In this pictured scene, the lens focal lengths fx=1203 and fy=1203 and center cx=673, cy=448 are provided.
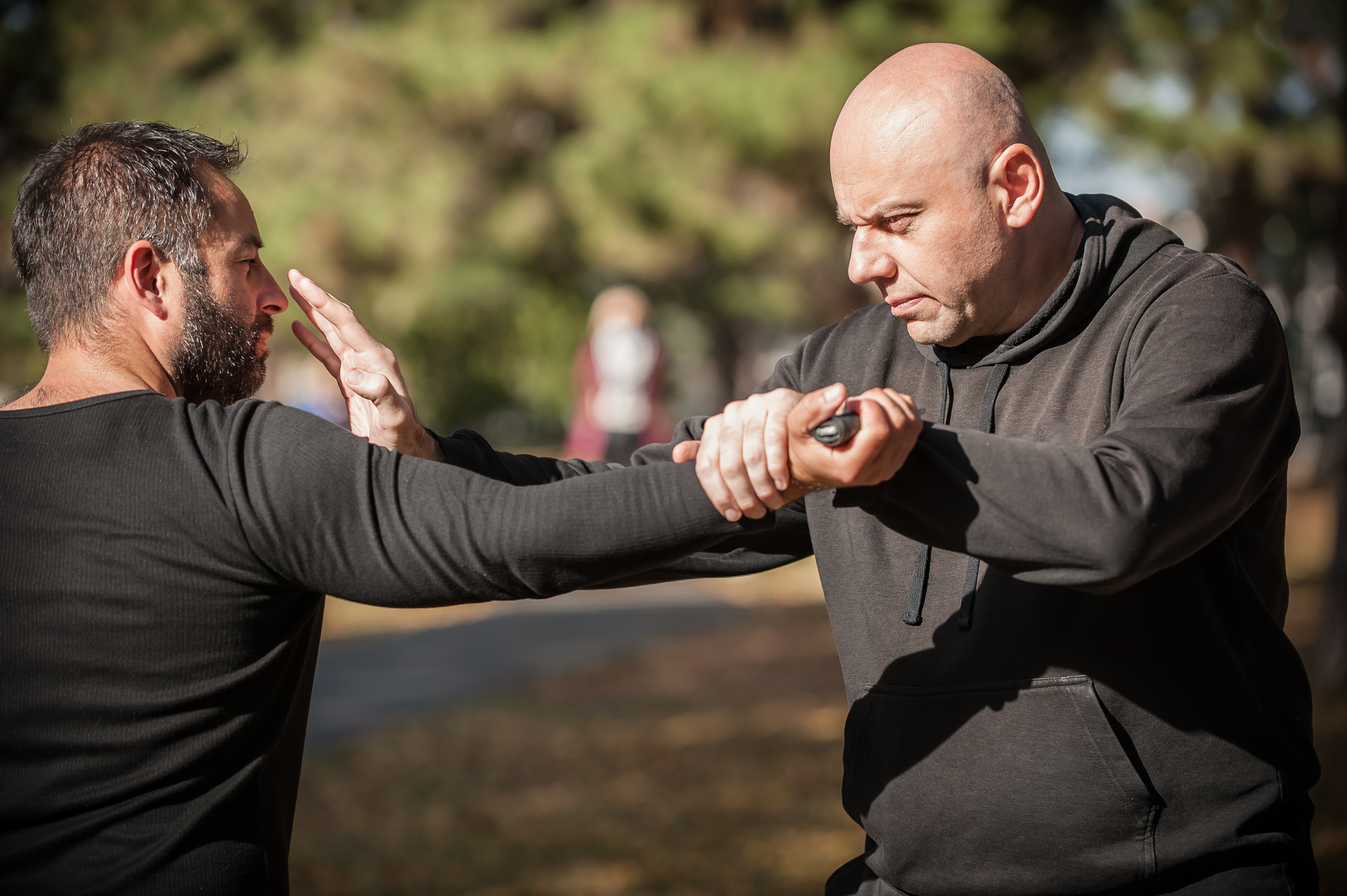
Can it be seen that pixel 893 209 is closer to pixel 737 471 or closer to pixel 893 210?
pixel 893 210

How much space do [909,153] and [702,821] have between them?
15.0 feet

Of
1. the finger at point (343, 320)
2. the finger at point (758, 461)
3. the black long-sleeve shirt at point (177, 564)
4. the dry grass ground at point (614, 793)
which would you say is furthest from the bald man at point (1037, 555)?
the dry grass ground at point (614, 793)

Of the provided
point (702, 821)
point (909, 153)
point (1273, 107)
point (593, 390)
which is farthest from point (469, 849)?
point (1273, 107)

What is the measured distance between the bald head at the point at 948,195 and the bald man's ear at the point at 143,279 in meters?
1.23

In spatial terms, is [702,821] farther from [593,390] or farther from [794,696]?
[593,390]

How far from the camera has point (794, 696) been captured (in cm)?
827

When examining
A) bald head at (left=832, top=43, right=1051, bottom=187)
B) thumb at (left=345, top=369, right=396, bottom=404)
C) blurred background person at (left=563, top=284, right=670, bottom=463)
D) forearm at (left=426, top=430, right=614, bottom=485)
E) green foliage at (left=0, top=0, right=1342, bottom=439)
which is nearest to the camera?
bald head at (left=832, top=43, right=1051, bottom=187)

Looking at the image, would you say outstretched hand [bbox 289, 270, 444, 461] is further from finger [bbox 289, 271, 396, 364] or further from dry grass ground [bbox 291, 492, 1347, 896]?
dry grass ground [bbox 291, 492, 1347, 896]

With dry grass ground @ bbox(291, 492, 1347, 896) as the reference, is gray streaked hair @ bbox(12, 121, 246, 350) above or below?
above

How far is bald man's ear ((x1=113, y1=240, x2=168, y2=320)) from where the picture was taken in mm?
2072

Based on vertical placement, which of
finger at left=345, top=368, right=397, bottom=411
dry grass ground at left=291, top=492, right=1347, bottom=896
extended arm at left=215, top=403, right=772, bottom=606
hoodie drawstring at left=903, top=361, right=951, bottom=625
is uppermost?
finger at left=345, top=368, right=397, bottom=411

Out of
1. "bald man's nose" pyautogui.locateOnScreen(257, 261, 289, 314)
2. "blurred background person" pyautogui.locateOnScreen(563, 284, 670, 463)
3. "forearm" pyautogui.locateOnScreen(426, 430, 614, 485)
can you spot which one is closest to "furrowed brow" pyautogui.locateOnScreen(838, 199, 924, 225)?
"forearm" pyautogui.locateOnScreen(426, 430, 614, 485)

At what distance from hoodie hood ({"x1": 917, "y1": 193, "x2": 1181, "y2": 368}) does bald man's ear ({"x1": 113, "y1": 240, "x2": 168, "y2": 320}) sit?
1488 mm

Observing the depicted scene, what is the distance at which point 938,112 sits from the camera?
213cm
